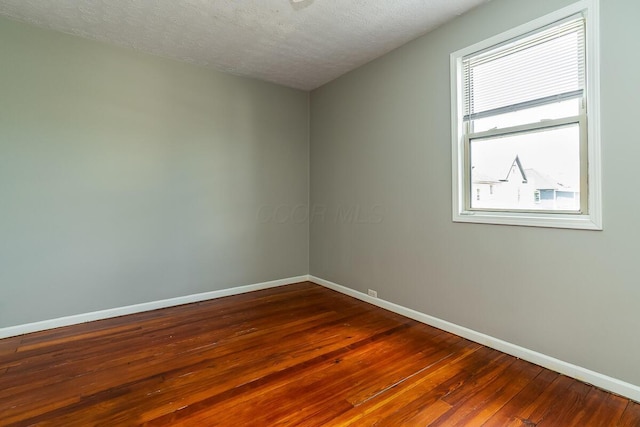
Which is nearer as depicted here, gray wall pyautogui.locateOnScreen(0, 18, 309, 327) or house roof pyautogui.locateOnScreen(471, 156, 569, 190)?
house roof pyautogui.locateOnScreen(471, 156, 569, 190)

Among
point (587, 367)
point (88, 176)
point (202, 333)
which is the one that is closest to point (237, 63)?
point (88, 176)

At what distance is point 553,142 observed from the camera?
6.98 ft

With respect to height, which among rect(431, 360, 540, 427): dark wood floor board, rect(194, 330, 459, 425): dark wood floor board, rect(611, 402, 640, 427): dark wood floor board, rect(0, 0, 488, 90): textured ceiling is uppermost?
rect(0, 0, 488, 90): textured ceiling

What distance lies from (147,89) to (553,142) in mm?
3873

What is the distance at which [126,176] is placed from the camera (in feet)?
10.4

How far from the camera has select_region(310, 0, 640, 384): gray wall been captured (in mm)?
1817

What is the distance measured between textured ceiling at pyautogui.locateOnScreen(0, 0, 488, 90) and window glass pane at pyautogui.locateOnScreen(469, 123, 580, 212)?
47.7 inches

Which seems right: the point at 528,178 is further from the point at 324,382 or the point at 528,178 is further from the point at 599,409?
the point at 324,382

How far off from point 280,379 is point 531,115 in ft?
8.72

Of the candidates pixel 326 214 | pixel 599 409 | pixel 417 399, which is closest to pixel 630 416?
pixel 599 409

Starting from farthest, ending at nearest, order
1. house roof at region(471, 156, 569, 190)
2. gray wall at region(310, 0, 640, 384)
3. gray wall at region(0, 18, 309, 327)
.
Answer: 1. gray wall at region(0, 18, 309, 327)
2. house roof at region(471, 156, 569, 190)
3. gray wall at region(310, 0, 640, 384)

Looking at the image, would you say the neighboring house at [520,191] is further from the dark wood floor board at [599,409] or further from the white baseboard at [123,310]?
the white baseboard at [123,310]

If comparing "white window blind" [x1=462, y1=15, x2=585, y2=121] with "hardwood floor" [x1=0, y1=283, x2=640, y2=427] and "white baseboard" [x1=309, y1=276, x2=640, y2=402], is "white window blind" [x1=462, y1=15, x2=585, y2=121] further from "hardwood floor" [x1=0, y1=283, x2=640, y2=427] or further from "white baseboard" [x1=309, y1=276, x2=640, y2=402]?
"hardwood floor" [x1=0, y1=283, x2=640, y2=427]

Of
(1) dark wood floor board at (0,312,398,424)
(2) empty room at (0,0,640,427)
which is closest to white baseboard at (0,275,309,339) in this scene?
(2) empty room at (0,0,640,427)
